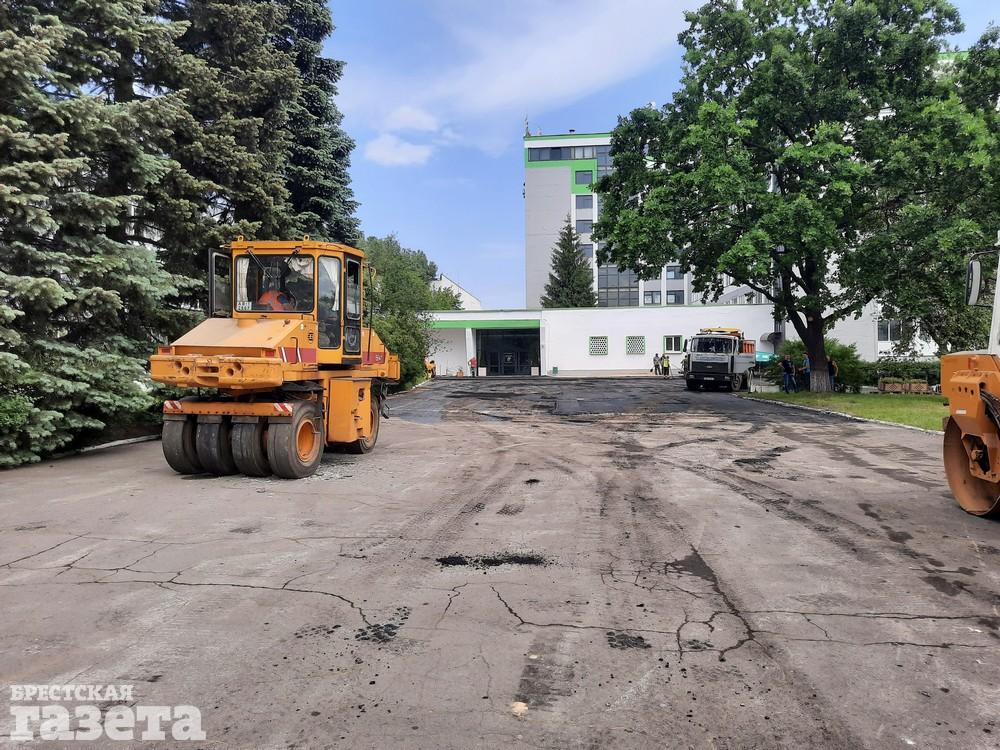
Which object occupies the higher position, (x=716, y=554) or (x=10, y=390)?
(x=10, y=390)

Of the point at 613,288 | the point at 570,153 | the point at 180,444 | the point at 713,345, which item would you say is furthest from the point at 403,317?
the point at 570,153

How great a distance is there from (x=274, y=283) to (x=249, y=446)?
105 inches

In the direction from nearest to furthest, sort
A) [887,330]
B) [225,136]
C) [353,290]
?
[353,290] < [225,136] < [887,330]

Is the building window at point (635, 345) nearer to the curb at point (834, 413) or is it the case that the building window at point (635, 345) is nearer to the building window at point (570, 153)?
the curb at point (834, 413)

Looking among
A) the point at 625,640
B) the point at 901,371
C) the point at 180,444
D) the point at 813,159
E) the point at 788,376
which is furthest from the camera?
the point at 788,376

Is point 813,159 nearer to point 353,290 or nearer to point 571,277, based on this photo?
point 353,290

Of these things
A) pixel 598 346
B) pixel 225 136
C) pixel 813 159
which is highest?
pixel 813 159

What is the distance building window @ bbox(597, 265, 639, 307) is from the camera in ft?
241

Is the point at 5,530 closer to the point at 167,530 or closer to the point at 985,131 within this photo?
the point at 167,530

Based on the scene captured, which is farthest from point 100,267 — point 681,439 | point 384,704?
point 681,439

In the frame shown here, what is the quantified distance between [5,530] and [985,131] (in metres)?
24.6

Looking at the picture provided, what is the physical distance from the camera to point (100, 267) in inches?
430

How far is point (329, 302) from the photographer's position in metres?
10.5

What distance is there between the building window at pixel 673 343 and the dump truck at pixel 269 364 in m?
39.5
